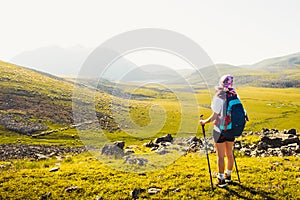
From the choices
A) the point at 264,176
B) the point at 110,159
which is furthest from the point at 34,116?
the point at 264,176

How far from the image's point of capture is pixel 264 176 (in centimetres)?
1386

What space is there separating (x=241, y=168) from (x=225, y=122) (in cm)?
540

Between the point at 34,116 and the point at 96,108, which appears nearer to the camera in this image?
the point at 34,116

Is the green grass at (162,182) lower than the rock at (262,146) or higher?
higher

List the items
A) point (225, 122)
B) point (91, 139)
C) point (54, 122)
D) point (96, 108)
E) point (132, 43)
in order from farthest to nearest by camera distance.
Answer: point (96, 108), point (54, 122), point (91, 139), point (132, 43), point (225, 122)

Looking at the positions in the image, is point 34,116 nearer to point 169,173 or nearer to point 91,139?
point 91,139

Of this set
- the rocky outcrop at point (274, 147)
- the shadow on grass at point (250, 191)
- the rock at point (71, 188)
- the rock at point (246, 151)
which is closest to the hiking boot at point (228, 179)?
the shadow on grass at point (250, 191)

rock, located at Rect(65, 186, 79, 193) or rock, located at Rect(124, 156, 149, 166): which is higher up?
rock, located at Rect(65, 186, 79, 193)

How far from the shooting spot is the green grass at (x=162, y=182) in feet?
39.6

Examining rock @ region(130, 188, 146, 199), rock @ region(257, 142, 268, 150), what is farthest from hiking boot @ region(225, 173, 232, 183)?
rock @ region(257, 142, 268, 150)

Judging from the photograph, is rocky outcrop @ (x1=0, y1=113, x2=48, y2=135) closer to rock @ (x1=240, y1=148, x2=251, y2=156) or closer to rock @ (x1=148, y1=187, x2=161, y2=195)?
rock @ (x1=240, y1=148, x2=251, y2=156)

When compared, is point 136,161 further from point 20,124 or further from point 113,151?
point 20,124

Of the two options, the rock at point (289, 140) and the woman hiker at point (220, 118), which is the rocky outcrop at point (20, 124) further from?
the woman hiker at point (220, 118)

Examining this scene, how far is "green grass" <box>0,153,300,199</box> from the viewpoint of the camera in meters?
12.1
